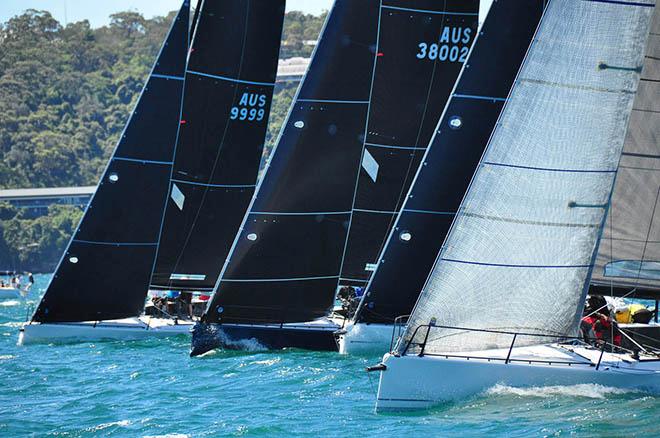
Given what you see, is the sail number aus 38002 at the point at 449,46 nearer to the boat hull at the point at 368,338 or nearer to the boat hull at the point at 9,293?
the boat hull at the point at 368,338

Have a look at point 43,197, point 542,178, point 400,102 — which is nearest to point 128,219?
point 400,102

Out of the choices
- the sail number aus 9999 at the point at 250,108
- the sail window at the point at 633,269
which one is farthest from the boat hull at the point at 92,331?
the sail window at the point at 633,269

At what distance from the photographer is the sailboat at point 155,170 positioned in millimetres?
→ 22812

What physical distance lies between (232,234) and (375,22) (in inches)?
202

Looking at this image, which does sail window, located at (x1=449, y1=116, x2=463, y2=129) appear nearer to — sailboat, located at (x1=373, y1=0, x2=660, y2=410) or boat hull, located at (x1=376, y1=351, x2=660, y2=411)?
sailboat, located at (x1=373, y1=0, x2=660, y2=410)

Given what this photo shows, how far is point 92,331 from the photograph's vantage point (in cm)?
2275

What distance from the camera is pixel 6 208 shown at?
316 feet

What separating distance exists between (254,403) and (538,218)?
4213 millimetres

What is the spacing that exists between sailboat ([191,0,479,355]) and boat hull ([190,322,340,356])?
16 mm

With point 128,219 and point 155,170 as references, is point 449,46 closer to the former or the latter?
point 155,170

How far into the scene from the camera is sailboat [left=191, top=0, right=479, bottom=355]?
19.9 meters

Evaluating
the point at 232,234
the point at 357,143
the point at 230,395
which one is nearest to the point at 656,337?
the point at 230,395

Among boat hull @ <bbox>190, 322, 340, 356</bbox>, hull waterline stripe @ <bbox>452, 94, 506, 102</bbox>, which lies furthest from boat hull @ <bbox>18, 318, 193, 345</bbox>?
hull waterline stripe @ <bbox>452, 94, 506, 102</bbox>

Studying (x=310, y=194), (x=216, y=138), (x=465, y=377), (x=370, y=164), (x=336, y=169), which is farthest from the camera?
(x=216, y=138)
